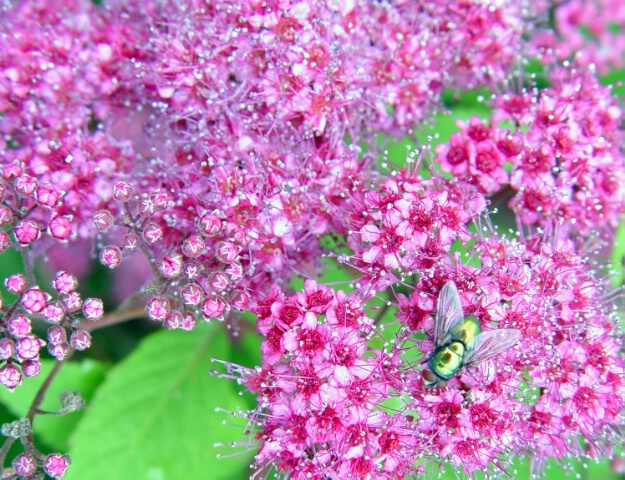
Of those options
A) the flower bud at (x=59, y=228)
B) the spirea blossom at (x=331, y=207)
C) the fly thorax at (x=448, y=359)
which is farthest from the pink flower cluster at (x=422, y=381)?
the flower bud at (x=59, y=228)

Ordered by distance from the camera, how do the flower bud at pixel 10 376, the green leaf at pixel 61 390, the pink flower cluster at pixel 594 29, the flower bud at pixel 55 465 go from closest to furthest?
the flower bud at pixel 10 376, the flower bud at pixel 55 465, the green leaf at pixel 61 390, the pink flower cluster at pixel 594 29

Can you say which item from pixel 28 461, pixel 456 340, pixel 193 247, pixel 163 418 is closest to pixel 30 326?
pixel 28 461

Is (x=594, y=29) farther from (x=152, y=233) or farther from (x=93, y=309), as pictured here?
(x=93, y=309)

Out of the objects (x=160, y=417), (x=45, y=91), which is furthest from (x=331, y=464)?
(x=45, y=91)

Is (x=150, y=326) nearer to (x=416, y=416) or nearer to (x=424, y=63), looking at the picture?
(x=416, y=416)

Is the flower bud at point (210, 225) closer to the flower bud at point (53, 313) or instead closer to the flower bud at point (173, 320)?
the flower bud at point (173, 320)
